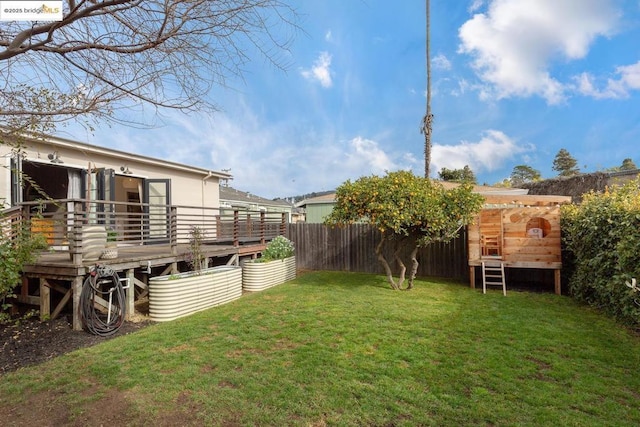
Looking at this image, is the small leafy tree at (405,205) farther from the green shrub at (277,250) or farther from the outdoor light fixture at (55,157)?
the outdoor light fixture at (55,157)

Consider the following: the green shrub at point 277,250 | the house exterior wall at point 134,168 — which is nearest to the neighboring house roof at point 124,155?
the house exterior wall at point 134,168

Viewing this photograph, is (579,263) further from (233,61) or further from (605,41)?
(233,61)

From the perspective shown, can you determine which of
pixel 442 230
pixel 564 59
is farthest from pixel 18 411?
pixel 564 59

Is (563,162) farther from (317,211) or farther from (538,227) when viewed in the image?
(538,227)

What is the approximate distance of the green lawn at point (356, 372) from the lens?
2592 millimetres

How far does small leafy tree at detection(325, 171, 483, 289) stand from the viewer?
21.8 feet

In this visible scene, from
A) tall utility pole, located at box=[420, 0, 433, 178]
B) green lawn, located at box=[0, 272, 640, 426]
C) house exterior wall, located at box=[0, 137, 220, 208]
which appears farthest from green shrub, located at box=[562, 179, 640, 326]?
house exterior wall, located at box=[0, 137, 220, 208]

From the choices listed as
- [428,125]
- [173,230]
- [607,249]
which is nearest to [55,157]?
[173,230]

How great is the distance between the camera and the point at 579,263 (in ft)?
21.8

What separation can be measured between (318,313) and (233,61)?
164 inches

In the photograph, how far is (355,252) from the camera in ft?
35.1

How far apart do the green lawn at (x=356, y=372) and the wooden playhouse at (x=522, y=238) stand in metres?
2.05

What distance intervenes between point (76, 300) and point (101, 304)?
1.09ft

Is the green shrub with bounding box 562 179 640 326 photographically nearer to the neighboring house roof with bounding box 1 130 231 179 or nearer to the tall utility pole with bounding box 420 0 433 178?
the tall utility pole with bounding box 420 0 433 178
